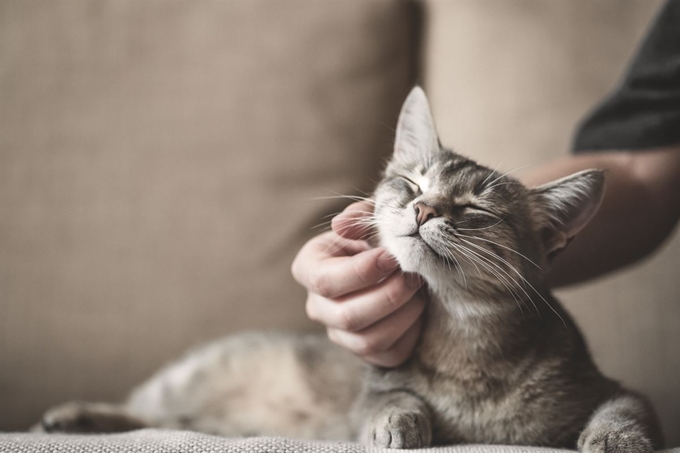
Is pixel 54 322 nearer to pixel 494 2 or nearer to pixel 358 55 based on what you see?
pixel 358 55

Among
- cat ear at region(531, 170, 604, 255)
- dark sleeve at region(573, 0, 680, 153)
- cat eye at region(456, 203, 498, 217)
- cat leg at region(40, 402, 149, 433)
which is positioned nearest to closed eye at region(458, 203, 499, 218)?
cat eye at region(456, 203, 498, 217)

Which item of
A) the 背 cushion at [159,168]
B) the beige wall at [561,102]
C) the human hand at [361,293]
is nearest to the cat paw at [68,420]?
the 背 cushion at [159,168]

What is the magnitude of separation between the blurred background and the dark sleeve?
221 millimetres

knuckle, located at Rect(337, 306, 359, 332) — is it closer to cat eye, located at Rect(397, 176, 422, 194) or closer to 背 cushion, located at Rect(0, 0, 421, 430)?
cat eye, located at Rect(397, 176, 422, 194)

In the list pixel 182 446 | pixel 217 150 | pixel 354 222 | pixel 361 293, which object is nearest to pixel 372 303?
pixel 361 293

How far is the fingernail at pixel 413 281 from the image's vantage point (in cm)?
78

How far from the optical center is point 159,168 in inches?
51.9

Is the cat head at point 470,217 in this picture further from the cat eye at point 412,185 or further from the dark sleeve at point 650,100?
the dark sleeve at point 650,100

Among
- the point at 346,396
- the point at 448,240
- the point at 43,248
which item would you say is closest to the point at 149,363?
the point at 43,248

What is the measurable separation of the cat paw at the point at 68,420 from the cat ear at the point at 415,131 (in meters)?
0.73

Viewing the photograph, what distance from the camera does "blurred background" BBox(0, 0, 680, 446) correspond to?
4.16 feet

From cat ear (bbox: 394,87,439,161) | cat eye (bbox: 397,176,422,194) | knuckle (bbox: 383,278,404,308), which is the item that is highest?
cat ear (bbox: 394,87,439,161)

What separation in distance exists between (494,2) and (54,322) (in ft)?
4.37

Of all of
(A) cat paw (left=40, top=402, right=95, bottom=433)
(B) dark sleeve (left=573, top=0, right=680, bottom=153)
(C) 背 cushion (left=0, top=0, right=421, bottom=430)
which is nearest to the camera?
(A) cat paw (left=40, top=402, right=95, bottom=433)
